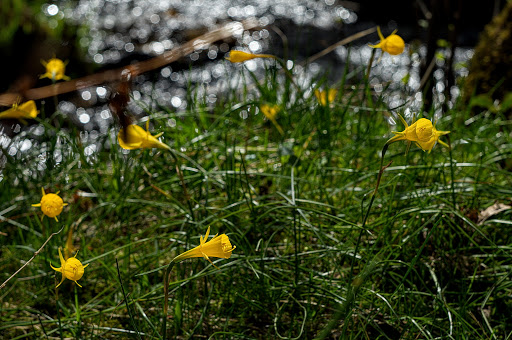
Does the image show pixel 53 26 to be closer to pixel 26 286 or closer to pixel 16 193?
pixel 16 193

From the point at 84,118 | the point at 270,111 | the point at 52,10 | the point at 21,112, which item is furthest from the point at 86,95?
the point at 21,112

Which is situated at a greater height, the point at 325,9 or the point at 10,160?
the point at 10,160

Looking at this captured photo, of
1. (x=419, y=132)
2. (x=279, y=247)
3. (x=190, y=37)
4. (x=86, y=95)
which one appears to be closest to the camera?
(x=419, y=132)

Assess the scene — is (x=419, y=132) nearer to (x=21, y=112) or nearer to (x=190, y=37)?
(x=21, y=112)

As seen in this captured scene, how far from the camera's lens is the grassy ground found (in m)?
1.42

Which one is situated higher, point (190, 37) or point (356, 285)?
point (356, 285)

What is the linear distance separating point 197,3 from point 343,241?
6131mm

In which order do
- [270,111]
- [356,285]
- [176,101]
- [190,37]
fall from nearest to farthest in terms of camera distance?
1. [356,285]
2. [270,111]
3. [176,101]
4. [190,37]

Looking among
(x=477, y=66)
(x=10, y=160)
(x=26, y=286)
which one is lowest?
(x=477, y=66)

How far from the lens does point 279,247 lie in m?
1.73

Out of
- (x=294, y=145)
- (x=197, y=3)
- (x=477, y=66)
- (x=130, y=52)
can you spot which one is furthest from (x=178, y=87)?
(x=294, y=145)

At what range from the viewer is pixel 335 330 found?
1.48m

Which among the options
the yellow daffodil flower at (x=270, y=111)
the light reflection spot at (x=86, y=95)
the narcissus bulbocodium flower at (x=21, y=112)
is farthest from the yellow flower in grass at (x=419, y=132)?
the light reflection spot at (x=86, y=95)

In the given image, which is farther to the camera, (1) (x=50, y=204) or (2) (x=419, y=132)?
(1) (x=50, y=204)
